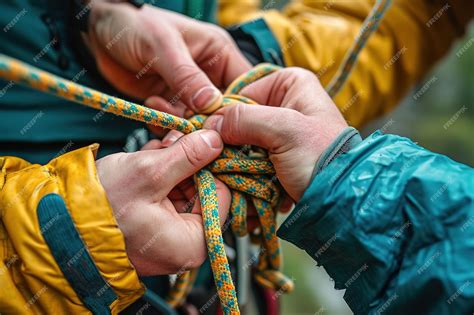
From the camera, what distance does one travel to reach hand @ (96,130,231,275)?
1.58 ft

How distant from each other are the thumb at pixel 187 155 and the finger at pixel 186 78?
0.20 feet

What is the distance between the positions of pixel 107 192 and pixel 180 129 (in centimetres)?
11

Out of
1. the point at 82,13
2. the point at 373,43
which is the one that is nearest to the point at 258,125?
the point at 82,13

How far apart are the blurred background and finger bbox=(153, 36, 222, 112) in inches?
49.9

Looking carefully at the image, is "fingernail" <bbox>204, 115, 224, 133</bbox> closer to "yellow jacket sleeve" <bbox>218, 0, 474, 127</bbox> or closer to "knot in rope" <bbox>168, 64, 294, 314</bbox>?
"knot in rope" <bbox>168, 64, 294, 314</bbox>

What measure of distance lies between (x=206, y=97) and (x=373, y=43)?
48cm

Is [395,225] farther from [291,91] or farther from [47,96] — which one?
[47,96]

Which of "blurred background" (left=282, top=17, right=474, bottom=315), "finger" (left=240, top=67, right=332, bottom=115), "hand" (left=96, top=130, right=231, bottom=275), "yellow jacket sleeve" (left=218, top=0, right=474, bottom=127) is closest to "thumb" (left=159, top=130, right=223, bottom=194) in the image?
"hand" (left=96, top=130, right=231, bottom=275)

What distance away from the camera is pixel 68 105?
2.31 ft

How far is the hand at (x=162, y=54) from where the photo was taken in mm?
596

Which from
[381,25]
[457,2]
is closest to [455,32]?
[457,2]

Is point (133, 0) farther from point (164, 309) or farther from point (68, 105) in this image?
point (164, 309)

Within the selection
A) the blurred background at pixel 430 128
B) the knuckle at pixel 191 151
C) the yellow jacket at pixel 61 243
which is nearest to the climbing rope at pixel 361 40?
the knuckle at pixel 191 151

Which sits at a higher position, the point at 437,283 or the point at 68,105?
the point at 437,283
